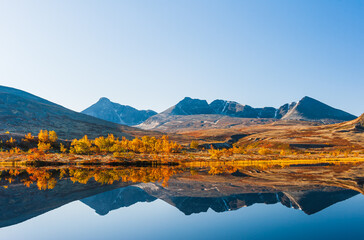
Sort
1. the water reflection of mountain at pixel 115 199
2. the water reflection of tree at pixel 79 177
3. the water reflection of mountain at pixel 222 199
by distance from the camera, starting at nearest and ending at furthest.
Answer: the water reflection of mountain at pixel 222 199 < the water reflection of mountain at pixel 115 199 < the water reflection of tree at pixel 79 177

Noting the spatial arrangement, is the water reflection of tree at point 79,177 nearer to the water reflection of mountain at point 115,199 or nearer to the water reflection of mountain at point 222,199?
the water reflection of mountain at point 115,199

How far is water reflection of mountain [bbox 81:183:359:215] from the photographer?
1680cm

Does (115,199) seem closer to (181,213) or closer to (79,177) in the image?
(181,213)

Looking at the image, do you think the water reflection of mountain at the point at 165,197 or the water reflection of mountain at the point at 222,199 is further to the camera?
the water reflection of mountain at the point at 222,199

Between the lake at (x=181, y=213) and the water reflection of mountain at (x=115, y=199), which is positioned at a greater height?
the lake at (x=181, y=213)

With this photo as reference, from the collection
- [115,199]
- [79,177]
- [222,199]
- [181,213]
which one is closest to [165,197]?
[115,199]

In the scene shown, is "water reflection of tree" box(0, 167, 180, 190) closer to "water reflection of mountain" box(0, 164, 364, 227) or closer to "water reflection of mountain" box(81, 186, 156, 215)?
"water reflection of mountain" box(0, 164, 364, 227)

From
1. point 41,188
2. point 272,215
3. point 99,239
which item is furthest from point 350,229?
point 41,188

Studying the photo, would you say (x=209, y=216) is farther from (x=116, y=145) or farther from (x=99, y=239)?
→ (x=116, y=145)

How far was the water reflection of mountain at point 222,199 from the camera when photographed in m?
16.8

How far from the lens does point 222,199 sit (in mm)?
19062

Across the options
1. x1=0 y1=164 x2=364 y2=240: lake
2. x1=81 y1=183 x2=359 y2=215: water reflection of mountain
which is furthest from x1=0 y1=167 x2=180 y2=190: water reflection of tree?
x1=81 y1=183 x2=359 y2=215: water reflection of mountain

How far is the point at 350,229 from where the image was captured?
39.8 feet

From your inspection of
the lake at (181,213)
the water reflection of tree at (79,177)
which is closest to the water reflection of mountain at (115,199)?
the lake at (181,213)
